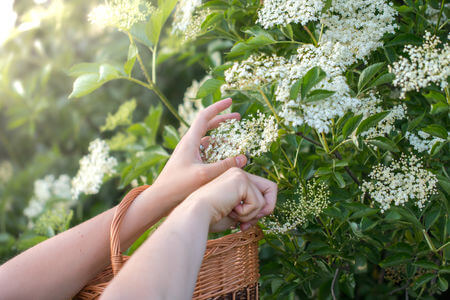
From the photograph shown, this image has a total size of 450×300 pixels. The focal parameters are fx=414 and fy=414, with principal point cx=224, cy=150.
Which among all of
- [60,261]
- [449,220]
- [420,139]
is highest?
[60,261]

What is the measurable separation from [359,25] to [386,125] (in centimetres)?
17

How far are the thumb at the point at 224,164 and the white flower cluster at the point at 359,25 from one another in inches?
9.9

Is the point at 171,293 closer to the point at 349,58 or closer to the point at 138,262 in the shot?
the point at 138,262

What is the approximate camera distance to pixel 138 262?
508 millimetres

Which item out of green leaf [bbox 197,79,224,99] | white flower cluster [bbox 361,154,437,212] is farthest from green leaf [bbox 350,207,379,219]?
green leaf [bbox 197,79,224,99]

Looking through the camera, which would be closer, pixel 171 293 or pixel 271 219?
pixel 171 293

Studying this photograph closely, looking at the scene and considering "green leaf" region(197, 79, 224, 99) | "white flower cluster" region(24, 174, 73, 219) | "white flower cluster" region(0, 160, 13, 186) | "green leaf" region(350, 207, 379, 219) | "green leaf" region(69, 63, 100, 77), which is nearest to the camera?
"green leaf" region(350, 207, 379, 219)

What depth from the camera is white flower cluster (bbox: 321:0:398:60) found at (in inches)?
26.7

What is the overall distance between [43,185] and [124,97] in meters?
0.54

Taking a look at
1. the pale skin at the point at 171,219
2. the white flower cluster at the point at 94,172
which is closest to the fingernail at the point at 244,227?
the pale skin at the point at 171,219

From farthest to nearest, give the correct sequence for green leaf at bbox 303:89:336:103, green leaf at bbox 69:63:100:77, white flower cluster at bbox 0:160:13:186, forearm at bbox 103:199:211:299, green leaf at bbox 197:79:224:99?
white flower cluster at bbox 0:160:13:186 → green leaf at bbox 69:63:100:77 → green leaf at bbox 197:79:224:99 → green leaf at bbox 303:89:336:103 → forearm at bbox 103:199:211:299

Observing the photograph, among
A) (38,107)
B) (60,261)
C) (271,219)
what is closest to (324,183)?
(271,219)

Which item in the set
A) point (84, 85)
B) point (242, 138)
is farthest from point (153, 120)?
point (242, 138)

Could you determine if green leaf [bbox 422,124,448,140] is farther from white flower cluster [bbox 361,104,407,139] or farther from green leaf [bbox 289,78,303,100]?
green leaf [bbox 289,78,303,100]
